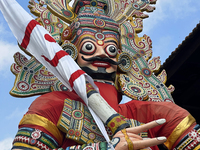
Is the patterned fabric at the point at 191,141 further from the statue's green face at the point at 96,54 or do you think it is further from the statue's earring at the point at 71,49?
the statue's earring at the point at 71,49

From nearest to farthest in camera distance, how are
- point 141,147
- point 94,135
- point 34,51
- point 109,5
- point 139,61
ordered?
1. point 141,147
2. point 94,135
3. point 34,51
4. point 139,61
5. point 109,5

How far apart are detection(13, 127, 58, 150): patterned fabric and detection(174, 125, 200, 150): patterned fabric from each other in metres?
1.59

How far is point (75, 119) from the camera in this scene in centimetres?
451

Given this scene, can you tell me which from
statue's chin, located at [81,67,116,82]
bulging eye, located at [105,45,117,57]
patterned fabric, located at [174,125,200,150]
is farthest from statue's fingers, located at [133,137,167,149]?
bulging eye, located at [105,45,117,57]

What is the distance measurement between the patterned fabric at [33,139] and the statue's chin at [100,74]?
1.17 meters

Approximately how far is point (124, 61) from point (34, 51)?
1505 millimetres

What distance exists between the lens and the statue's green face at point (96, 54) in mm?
5117

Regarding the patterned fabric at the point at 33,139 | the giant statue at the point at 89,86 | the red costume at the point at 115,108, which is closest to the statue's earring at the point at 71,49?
the giant statue at the point at 89,86

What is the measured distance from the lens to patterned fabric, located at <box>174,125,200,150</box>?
177 inches

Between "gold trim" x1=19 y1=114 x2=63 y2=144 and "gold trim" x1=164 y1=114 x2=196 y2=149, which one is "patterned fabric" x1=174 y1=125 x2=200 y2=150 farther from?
"gold trim" x1=19 y1=114 x2=63 y2=144

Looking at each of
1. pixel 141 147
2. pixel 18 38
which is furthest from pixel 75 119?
pixel 18 38

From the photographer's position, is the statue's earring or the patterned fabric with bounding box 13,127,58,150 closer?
the patterned fabric with bounding box 13,127,58,150

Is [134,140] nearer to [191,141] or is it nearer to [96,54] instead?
[191,141]

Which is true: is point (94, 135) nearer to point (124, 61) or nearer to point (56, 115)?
point (56, 115)
